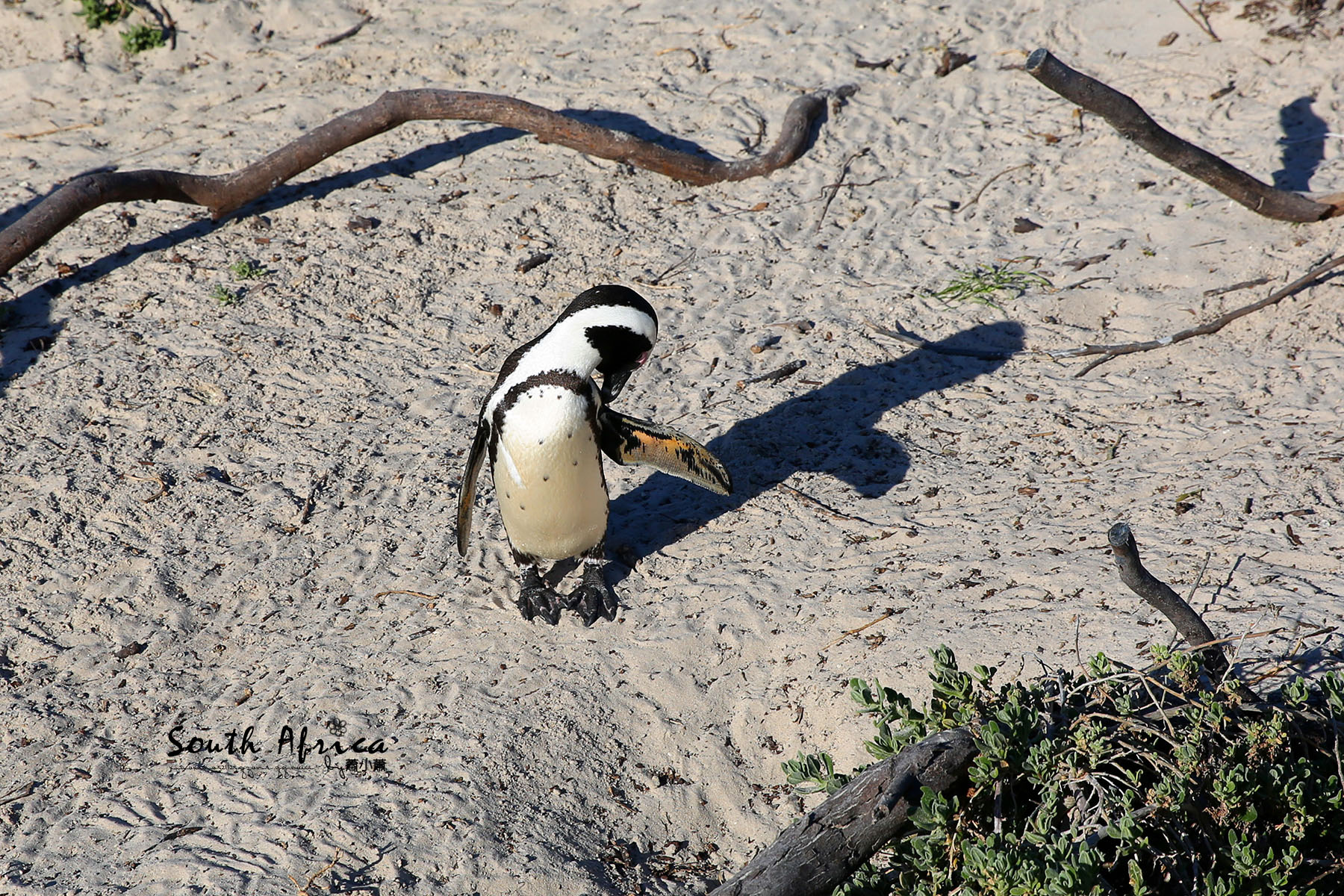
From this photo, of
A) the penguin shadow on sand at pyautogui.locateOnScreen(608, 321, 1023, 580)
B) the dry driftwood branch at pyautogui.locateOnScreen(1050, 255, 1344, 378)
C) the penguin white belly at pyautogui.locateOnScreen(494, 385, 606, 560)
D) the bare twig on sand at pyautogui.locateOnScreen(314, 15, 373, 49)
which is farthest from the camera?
the bare twig on sand at pyautogui.locateOnScreen(314, 15, 373, 49)

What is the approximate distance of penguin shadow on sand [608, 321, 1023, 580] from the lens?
4.43 metres

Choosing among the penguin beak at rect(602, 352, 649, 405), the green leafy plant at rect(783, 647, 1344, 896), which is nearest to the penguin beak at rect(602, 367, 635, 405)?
the penguin beak at rect(602, 352, 649, 405)

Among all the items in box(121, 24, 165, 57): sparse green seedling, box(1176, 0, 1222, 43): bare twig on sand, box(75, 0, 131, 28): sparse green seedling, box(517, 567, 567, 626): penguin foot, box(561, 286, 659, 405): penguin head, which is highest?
box(1176, 0, 1222, 43): bare twig on sand

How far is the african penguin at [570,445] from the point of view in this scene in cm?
360

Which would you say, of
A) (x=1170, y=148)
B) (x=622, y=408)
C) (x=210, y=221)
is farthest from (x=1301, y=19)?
(x=210, y=221)

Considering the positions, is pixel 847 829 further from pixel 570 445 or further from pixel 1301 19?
pixel 1301 19

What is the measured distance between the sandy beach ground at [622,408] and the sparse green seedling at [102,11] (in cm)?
11

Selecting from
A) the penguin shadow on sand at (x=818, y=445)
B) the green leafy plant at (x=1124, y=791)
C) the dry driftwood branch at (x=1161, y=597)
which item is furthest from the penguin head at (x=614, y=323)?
the dry driftwood branch at (x=1161, y=597)

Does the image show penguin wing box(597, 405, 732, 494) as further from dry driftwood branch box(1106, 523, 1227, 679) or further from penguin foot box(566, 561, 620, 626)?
dry driftwood branch box(1106, 523, 1227, 679)

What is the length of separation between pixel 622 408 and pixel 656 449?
115cm

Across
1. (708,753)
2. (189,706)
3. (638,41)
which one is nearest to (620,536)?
(708,753)

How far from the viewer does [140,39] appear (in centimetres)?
722

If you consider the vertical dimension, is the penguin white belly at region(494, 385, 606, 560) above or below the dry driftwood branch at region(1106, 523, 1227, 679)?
below

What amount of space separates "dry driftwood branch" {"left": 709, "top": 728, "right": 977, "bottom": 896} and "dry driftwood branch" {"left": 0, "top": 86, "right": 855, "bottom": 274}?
4.66 metres
